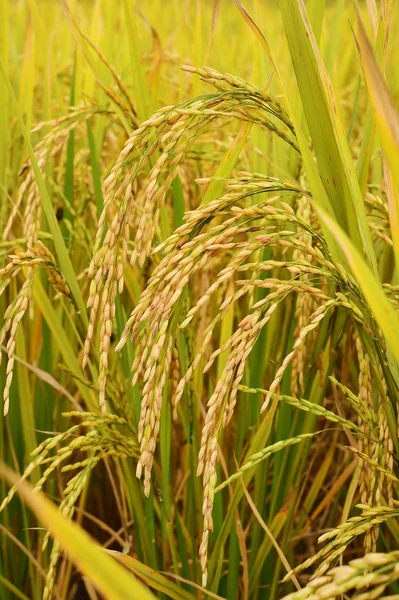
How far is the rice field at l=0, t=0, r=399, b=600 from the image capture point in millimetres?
629

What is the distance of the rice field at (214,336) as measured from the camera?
63cm

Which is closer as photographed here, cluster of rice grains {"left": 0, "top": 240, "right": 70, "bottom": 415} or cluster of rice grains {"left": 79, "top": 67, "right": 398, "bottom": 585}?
cluster of rice grains {"left": 79, "top": 67, "right": 398, "bottom": 585}

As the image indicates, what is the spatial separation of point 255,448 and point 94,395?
0.90 feet

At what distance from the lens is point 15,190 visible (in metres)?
1.46

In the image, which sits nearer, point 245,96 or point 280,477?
point 245,96

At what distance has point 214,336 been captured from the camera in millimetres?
1304

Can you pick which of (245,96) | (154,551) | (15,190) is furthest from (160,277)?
(15,190)

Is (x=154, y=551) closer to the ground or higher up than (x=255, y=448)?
closer to the ground

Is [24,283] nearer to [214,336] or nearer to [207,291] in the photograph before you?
[207,291]

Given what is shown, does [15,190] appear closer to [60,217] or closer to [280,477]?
[60,217]

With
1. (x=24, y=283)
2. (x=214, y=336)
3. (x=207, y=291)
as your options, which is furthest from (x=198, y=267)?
(x=214, y=336)

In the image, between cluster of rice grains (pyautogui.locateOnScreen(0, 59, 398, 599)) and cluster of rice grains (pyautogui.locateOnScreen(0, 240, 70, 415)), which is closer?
cluster of rice grains (pyautogui.locateOnScreen(0, 59, 398, 599))

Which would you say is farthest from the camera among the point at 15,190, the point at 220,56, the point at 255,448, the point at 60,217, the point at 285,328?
the point at 220,56

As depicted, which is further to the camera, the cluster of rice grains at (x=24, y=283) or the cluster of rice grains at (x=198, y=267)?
the cluster of rice grains at (x=24, y=283)
